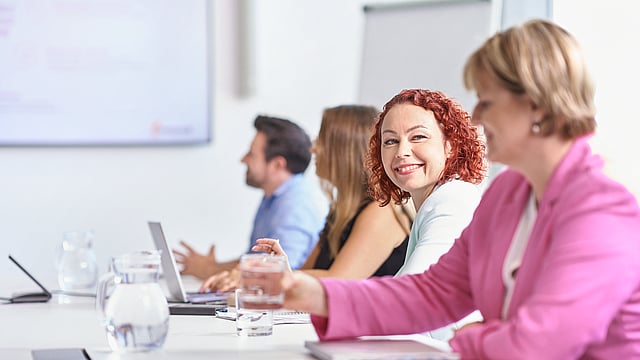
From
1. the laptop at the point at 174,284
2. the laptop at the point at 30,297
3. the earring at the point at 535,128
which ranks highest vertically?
the earring at the point at 535,128

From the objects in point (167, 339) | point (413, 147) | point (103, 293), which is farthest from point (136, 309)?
point (413, 147)

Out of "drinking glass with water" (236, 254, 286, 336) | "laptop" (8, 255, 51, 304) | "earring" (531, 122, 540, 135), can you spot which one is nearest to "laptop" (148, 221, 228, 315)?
"laptop" (8, 255, 51, 304)

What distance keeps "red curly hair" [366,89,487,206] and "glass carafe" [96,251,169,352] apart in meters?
0.99

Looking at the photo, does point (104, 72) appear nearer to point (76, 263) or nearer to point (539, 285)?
point (76, 263)

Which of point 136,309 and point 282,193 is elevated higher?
point 136,309

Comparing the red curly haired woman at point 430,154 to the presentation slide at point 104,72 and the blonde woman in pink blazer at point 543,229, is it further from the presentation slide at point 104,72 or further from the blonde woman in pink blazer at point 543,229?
the presentation slide at point 104,72

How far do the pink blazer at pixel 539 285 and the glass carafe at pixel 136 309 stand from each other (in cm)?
28

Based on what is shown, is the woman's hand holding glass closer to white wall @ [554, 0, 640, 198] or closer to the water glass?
the water glass

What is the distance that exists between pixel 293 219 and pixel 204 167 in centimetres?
125

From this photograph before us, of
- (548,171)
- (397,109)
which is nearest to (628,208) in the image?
(548,171)

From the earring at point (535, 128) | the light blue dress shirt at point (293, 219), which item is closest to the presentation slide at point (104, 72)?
the light blue dress shirt at point (293, 219)

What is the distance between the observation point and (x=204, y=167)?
5.06 m

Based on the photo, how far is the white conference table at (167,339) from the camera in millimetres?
1806

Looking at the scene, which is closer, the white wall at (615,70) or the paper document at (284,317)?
the paper document at (284,317)
